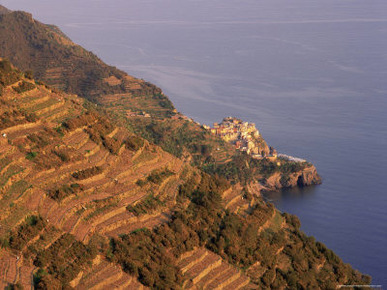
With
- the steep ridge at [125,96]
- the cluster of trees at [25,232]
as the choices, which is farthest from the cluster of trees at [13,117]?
the steep ridge at [125,96]

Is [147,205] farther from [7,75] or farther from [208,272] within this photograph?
[7,75]

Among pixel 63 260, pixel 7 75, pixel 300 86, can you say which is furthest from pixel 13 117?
pixel 300 86

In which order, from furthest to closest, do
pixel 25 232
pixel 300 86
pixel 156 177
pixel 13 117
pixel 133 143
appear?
pixel 300 86 < pixel 133 143 < pixel 156 177 < pixel 13 117 < pixel 25 232

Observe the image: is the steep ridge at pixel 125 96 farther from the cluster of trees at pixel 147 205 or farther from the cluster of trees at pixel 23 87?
the cluster of trees at pixel 147 205

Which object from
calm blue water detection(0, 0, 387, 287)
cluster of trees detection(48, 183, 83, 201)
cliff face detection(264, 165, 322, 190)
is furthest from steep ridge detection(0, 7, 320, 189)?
cluster of trees detection(48, 183, 83, 201)

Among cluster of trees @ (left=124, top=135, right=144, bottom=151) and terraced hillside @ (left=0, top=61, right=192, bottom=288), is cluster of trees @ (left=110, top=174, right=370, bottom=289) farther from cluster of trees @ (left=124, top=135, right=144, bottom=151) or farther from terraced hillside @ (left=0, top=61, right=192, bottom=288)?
cluster of trees @ (left=124, top=135, right=144, bottom=151)

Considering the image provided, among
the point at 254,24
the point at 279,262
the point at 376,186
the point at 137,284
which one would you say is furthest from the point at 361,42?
the point at 137,284
